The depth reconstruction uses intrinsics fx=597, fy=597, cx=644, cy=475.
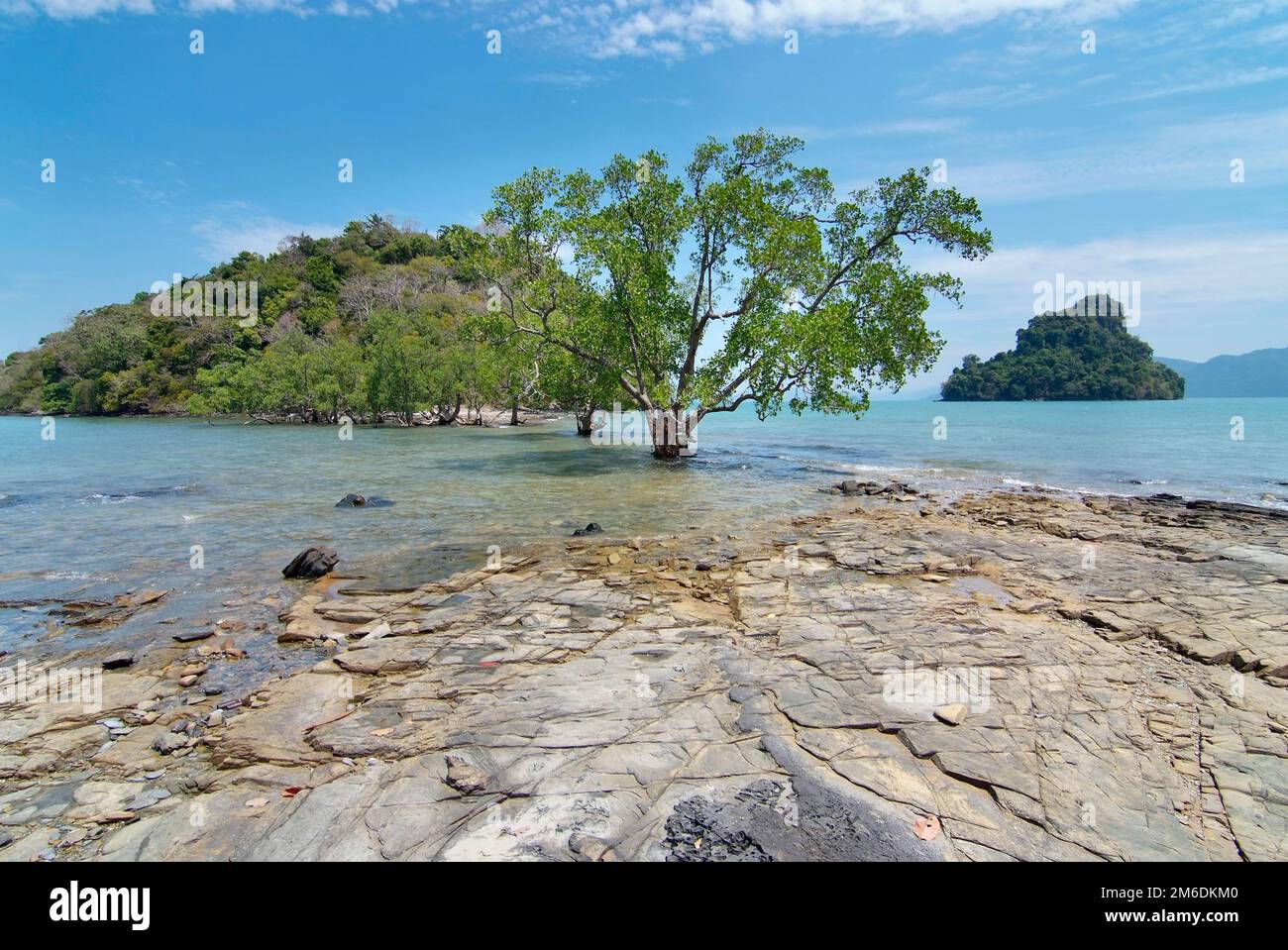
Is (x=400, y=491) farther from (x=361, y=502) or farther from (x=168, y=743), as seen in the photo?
(x=168, y=743)

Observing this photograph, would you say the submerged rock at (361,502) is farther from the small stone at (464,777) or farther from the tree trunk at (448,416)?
the tree trunk at (448,416)

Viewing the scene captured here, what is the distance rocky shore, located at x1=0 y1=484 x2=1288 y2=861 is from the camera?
370 cm

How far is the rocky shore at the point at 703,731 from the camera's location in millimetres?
3703

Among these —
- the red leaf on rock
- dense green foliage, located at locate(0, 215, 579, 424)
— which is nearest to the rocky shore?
the red leaf on rock

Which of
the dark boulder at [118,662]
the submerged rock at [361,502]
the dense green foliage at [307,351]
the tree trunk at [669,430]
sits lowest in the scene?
the dark boulder at [118,662]

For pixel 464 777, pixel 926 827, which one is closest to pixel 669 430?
pixel 464 777

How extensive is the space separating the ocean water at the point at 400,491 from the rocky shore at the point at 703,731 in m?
3.27

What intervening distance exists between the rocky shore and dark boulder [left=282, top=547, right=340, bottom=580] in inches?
53.1

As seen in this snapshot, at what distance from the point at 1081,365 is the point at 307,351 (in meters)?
147

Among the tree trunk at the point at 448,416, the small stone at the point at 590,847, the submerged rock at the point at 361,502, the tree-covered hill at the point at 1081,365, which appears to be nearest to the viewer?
the small stone at the point at 590,847

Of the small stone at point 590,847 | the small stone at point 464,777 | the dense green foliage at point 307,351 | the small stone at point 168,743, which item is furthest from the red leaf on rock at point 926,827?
the dense green foliage at point 307,351
